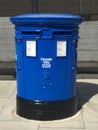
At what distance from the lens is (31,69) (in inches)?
206

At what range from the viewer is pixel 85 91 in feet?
23.4

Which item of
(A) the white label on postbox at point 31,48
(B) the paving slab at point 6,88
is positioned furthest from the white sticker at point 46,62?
(B) the paving slab at point 6,88

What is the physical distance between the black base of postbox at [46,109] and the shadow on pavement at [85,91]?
2.08 feet

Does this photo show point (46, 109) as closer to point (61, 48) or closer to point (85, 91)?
point (61, 48)

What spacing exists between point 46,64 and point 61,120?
2.96ft

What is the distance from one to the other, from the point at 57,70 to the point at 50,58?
22 centimetres

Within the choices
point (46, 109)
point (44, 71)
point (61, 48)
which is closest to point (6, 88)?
point (46, 109)

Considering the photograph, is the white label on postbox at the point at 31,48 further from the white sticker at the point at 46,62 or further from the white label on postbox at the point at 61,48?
the white label on postbox at the point at 61,48

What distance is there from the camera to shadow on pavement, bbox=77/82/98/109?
645 centimetres

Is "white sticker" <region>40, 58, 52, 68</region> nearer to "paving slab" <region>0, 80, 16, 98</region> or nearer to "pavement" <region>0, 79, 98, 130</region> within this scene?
"pavement" <region>0, 79, 98, 130</region>

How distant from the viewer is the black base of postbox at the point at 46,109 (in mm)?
5304

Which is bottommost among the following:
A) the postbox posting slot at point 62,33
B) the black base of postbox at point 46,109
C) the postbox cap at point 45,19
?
the black base of postbox at point 46,109

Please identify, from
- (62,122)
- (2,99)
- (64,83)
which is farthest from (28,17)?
(2,99)

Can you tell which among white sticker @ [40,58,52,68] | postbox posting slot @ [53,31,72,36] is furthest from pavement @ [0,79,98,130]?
postbox posting slot @ [53,31,72,36]
